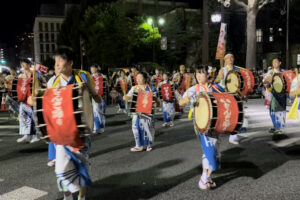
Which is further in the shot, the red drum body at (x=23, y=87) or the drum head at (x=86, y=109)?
the red drum body at (x=23, y=87)

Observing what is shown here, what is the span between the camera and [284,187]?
177 inches

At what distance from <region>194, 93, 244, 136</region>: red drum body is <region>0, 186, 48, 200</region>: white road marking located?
8.43 ft

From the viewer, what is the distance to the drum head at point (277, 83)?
7328 millimetres

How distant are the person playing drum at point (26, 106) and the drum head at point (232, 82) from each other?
4.70m

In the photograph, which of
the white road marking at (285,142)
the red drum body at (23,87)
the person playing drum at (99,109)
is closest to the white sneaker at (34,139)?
the red drum body at (23,87)

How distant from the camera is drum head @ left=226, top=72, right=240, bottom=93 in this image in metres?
6.77

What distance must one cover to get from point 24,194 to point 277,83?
611 centimetres

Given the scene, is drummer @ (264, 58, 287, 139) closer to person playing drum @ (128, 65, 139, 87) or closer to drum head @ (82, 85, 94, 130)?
drum head @ (82, 85, 94, 130)

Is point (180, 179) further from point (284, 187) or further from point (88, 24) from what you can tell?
point (88, 24)

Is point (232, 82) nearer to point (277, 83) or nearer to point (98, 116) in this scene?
point (277, 83)

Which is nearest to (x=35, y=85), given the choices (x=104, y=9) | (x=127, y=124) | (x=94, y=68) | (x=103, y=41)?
(x=94, y=68)

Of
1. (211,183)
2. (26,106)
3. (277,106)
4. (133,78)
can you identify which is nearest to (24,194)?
(211,183)

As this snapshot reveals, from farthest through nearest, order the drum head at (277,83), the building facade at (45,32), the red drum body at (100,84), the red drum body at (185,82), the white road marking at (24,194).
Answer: the building facade at (45,32) < the red drum body at (185,82) < the red drum body at (100,84) < the drum head at (277,83) < the white road marking at (24,194)

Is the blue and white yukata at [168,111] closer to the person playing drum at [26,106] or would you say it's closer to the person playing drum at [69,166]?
the person playing drum at [26,106]
